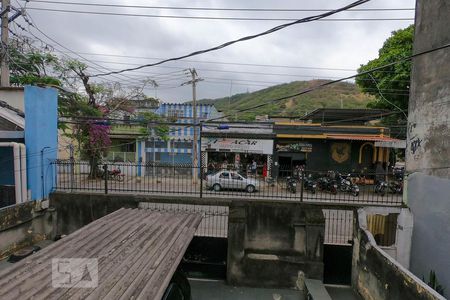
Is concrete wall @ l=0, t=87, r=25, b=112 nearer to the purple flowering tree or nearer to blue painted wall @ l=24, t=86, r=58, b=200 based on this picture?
blue painted wall @ l=24, t=86, r=58, b=200

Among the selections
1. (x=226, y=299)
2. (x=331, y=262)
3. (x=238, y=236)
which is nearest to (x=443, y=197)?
(x=331, y=262)

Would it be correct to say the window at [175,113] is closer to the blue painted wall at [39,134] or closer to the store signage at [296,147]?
the store signage at [296,147]

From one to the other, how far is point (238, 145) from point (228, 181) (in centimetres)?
698

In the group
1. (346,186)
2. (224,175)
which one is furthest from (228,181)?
(346,186)

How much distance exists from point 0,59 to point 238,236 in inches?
466

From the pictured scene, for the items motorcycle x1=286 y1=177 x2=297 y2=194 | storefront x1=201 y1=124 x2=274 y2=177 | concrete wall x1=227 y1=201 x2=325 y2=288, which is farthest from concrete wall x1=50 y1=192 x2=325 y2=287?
storefront x1=201 y1=124 x2=274 y2=177

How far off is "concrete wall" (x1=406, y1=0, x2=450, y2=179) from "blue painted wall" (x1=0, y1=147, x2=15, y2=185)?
1213 centimetres

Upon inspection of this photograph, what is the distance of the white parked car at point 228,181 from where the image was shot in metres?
16.2

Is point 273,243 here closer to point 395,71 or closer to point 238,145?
point 238,145

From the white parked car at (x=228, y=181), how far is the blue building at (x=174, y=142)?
8.40 meters

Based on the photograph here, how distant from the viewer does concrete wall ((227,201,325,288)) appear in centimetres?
780

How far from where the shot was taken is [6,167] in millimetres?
9938

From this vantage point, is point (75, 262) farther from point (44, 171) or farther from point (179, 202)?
Answer: point (44, 171)

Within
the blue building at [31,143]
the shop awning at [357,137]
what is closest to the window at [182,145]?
the shop awning at [357,137]
